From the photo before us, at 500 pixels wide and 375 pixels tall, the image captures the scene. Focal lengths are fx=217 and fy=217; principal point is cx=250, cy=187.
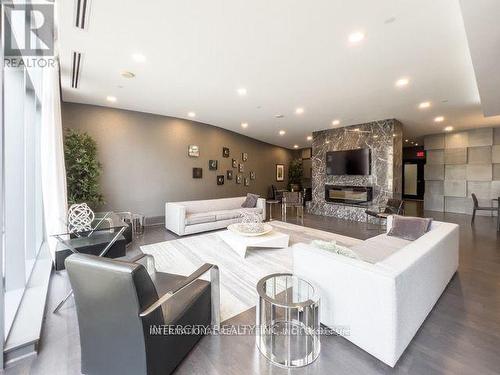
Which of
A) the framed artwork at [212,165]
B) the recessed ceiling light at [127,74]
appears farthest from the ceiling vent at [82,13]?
the framed artwork at [212,165]

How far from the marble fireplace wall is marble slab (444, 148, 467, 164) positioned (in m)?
3.10

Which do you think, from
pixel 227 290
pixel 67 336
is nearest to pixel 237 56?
pixel 227 290

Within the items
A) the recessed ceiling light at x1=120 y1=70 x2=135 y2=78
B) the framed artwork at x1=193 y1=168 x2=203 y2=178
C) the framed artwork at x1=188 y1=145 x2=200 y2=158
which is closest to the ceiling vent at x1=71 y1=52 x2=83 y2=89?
the recessed ceiling light at x1=120 y1=70 x2=135 y2=78

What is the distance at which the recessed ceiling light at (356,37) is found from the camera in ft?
8.46

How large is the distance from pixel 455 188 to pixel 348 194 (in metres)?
4.45

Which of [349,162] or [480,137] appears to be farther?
[480,137]

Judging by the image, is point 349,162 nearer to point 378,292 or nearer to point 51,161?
point 378,292

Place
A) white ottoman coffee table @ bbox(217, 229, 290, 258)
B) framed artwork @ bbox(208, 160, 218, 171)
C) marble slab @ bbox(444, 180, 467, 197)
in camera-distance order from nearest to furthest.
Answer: white ottoman coffee table @ bbox(217, 229, 290, 258) < framed artwork @ bbox(208, 160, 218, 171) < marble slab @ bbox(444, 180, 467, 197)

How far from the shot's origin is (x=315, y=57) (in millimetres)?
3104

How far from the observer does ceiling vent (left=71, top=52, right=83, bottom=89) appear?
3164 mm

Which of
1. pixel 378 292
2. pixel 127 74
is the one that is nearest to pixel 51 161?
pixel 127 74

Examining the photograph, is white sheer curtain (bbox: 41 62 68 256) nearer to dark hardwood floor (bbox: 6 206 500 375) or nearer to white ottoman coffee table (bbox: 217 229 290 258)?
dark hardwood floor (bbox: 6 206 500 375)

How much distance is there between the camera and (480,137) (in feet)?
24.0

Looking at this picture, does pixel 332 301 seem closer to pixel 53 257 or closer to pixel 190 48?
pixel 190 48
